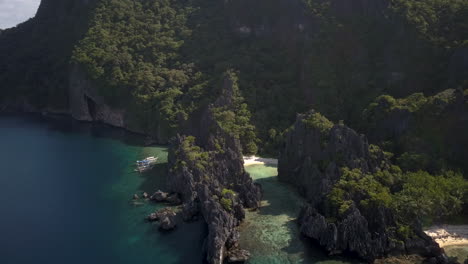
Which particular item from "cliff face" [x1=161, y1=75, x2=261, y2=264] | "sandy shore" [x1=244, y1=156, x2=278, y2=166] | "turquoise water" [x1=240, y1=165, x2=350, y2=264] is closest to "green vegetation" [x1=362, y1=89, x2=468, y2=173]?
"turquoise water" [x1=240, y1=165, x2=350, y2=264]

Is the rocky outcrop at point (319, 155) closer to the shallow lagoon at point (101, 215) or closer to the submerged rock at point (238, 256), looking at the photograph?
the shallow lagoon at point (101, 215)

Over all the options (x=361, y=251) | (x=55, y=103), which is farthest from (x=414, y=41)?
(x=55, y=103)

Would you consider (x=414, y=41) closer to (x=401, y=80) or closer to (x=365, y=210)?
(x=401, y=80)

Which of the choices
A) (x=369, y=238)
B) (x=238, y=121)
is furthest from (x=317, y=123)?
(x=369, y=238)

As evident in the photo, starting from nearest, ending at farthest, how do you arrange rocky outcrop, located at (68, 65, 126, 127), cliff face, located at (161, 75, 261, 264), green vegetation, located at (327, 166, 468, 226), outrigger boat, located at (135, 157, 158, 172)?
cliff face, located at (161, 75, 261, 264), green vegetation, located at (327, 166, 468, 226), outrigger boat, located at (135, 157, 158, 172), rocky outcrop, located at (68, 65, 126, 127)

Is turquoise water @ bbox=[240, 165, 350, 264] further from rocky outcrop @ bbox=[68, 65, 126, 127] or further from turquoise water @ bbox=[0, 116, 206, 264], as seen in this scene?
rocky outcrop @ bbox=[68, 65, 126, 127]

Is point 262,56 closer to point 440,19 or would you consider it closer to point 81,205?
point 440,19
